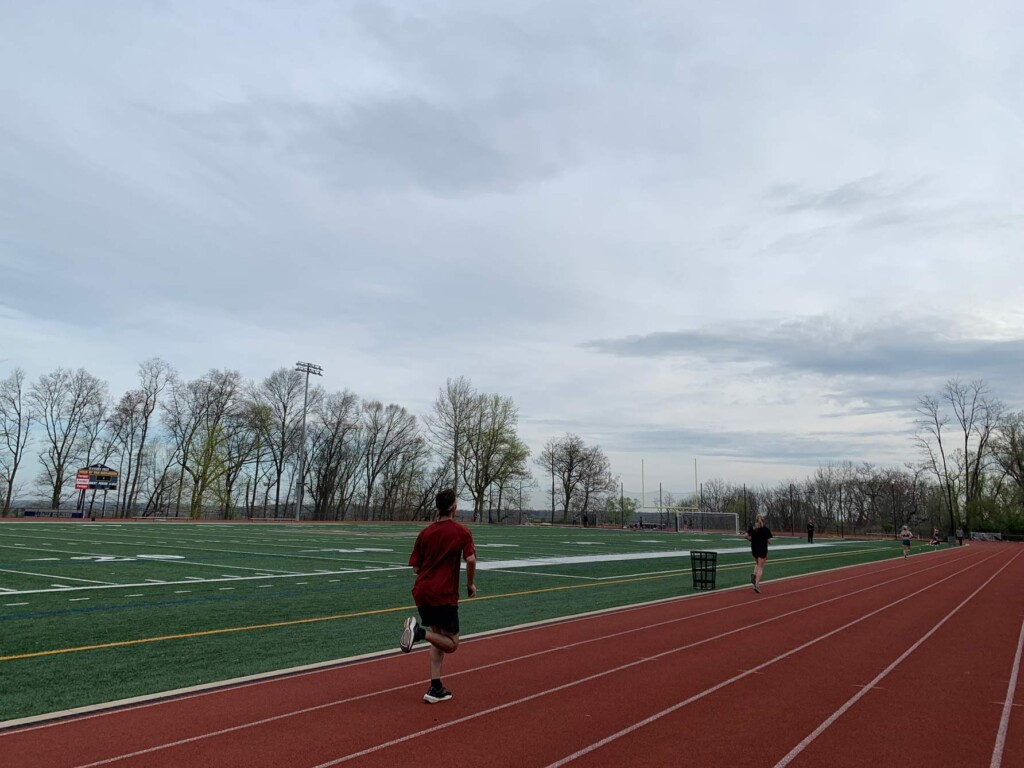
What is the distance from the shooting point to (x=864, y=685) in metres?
7.28

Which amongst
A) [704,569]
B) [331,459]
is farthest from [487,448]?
[704,569]

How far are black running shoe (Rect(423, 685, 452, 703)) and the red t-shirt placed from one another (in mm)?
829

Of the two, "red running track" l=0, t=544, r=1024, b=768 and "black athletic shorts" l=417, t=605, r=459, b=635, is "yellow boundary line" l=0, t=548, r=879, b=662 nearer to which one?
"red running track" l=0, t=544, r=1024, b=768

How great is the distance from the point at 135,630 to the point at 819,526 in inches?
3747

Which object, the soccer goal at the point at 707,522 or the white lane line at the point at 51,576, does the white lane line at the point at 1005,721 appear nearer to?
the white lane line at the point at 51,576

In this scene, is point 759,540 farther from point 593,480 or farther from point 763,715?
point 593,480

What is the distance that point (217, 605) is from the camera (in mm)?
11719

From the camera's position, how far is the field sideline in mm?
7199

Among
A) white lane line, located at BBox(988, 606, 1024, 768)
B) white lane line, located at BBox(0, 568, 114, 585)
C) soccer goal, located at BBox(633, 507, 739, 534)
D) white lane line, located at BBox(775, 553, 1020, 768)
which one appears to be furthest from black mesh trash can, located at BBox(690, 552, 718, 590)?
soccer goal, located at BBox(633, 507, 739, 534)

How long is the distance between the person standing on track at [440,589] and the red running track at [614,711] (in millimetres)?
511

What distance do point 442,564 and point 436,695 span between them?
1.21 m

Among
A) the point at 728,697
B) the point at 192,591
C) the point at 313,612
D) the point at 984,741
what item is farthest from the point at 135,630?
the point at 984,741

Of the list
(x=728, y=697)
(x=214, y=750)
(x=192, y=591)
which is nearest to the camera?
(x=214, y=750)

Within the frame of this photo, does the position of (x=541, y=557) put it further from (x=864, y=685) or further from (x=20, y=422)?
(x=20, y=422)
